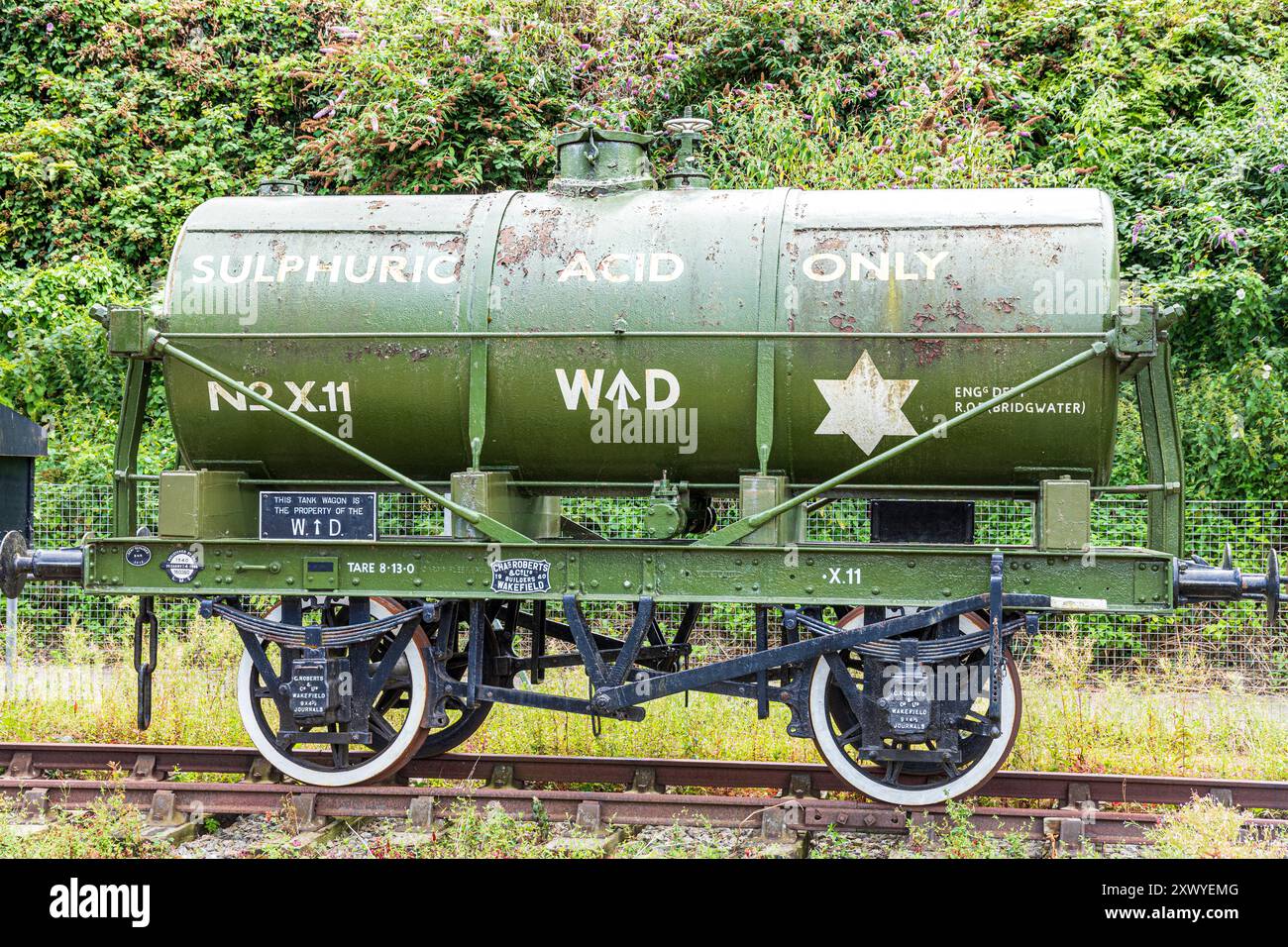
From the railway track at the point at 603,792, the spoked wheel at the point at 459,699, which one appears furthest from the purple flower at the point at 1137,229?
the spoked wheel at the point at 459,699

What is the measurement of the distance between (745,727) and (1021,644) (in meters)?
3.58

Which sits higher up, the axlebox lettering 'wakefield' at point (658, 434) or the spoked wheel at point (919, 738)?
the axlebox lettering 'wakefield' at point (658, 434)

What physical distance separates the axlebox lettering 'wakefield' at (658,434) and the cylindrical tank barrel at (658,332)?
0.05 ft

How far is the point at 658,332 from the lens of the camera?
6051mm

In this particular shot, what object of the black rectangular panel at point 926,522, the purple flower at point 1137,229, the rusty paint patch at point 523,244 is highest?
the purple flower at point 1137,229

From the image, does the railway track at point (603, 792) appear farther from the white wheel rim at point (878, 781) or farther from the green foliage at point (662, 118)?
the green foliage at point (662, 118)

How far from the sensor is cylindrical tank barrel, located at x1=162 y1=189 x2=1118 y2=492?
5.95 meters

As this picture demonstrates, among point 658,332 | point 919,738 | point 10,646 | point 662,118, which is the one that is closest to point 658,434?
point 658,332

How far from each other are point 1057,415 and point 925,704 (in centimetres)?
157

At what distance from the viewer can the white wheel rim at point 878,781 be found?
243 inches

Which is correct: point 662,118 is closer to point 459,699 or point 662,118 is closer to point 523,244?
point 523,244

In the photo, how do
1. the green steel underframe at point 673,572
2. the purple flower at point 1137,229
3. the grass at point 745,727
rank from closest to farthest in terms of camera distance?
the green steel underframe at point 673,572 < the grass at point 745,727 < the purple flower at point 1137,229

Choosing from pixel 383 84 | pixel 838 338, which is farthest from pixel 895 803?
pixel 383 84

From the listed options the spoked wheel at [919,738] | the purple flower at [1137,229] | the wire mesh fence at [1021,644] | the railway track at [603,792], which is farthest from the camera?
the purple flower at [1137,229]
